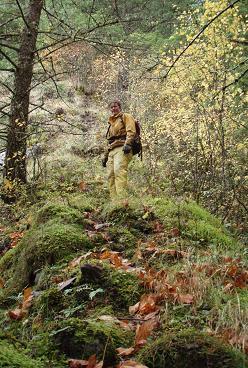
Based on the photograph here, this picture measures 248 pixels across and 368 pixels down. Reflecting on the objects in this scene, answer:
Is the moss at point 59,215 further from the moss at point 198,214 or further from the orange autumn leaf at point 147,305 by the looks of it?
the orange autumn leaf at point 147,305

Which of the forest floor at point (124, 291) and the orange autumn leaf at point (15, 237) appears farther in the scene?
the orange autumn leaf at point (15, 237)

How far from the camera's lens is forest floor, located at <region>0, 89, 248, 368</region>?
277cm

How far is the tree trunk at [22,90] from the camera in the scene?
32.8 feet

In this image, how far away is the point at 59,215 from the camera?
5715 mm

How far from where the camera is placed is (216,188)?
8.70m

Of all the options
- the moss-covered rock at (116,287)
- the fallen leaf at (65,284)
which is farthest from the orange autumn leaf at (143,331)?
the fallen leaf at (65,284)

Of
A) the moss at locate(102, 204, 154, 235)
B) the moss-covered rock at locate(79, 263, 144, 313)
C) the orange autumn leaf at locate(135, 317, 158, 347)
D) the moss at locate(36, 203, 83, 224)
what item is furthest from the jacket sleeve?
the orange autumn leaf at locate(135, 317, 158, 347)

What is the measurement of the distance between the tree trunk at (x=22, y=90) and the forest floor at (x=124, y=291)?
3.54m

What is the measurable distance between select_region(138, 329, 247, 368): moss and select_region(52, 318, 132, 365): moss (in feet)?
0.65

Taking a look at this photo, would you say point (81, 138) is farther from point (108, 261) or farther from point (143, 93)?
point (108, 261)

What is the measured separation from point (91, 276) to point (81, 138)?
16.0 metres

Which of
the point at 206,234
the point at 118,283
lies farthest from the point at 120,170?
the point at 118,283

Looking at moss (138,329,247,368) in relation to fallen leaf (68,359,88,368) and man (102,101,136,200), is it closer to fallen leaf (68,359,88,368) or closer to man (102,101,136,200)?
fallen leaf (68,359,88,368)

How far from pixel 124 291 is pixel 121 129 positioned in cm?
521
